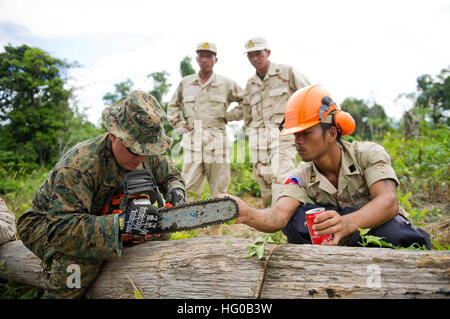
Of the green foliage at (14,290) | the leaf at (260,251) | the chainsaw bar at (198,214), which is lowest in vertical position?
the green foliage at (14,290)

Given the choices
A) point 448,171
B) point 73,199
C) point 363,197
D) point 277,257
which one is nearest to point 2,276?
point 73,199

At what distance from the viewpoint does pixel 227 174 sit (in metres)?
4.84

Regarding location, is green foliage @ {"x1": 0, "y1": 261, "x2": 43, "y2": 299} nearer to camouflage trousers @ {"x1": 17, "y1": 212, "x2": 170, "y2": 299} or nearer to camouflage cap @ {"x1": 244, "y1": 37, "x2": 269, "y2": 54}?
camouflage trousers @ {"x1": 17, "y1": 212, "x2": 170, "y2": 299}

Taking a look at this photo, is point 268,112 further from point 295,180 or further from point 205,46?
point 295,180

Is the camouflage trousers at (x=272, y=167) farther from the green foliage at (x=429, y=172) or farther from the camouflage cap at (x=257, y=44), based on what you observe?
the green foliage at (x=429, y=172)

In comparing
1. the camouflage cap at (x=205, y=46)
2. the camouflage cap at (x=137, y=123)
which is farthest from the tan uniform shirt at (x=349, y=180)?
the camouflage cap at (x=205, y=46)

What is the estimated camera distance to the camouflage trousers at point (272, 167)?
14.3ft

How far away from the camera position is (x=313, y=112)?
2211 mm

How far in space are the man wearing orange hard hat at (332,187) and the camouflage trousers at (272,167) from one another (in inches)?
70.5

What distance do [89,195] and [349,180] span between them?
1938mm

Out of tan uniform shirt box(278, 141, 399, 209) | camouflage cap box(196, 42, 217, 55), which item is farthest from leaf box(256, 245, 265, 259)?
camouflage cap box(196, 42, 217, 55)

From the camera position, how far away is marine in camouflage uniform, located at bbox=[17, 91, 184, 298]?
1889 mm

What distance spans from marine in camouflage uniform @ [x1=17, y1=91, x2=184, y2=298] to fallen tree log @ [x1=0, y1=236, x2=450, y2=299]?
9.3 inches

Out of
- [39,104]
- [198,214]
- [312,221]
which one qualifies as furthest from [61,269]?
[39,104]
